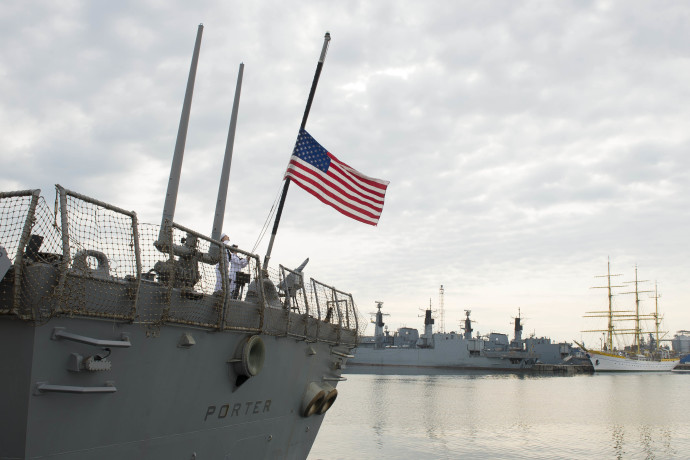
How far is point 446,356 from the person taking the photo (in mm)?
99438

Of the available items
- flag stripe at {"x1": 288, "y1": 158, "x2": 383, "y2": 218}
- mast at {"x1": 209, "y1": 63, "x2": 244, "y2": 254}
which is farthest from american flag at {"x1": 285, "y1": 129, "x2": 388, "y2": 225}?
mast at {"x1": 209, "y1": 63, "x2": 244, "y2": 254}

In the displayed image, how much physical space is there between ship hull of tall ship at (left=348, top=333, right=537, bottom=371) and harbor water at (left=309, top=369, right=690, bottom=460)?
50.2 metres

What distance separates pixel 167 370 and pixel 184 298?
2.88 ft

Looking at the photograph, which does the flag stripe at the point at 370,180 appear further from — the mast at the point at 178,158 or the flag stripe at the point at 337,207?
the mast at the point at 178,158

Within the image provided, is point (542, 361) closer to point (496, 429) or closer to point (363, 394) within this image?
point (363, 394)

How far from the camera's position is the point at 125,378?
595 cm

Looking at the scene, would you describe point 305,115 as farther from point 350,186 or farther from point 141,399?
point 141,399

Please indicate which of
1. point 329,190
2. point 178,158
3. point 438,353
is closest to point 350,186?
point 329,190

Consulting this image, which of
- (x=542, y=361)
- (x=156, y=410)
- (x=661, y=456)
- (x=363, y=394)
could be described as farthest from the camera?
(x=542, y=361)

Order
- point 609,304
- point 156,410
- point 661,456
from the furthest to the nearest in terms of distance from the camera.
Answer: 1. point 609,304
2. point 661,456
3. point 156,410

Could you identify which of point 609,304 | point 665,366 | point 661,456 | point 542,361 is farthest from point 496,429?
point 665,366

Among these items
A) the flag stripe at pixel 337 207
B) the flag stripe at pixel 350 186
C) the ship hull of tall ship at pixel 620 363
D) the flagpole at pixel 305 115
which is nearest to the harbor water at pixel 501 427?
the flag stripe at pixel 337 207

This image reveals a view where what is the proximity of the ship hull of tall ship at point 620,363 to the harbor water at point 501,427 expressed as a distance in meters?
69.9

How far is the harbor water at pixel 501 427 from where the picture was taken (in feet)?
74.7
